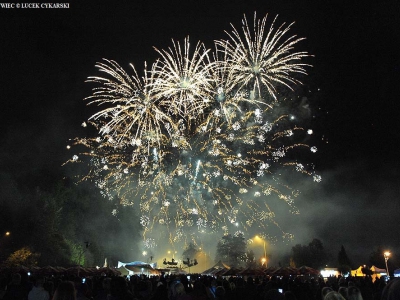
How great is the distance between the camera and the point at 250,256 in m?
69.8

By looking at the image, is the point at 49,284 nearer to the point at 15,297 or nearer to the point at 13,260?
the point at 15,297

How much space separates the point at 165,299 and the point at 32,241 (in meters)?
37.2

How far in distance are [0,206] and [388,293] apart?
40.8 m

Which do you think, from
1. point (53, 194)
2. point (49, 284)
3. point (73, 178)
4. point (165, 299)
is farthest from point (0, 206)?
point (165, 299)

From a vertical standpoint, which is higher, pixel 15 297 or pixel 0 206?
pixel 0 206

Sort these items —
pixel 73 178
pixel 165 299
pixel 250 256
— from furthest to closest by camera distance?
pixel 250 256, pixel 73 178, pixel 165 299

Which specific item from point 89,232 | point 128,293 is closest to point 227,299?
point 128,293

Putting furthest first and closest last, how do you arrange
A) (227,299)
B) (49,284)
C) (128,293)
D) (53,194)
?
(53,194)
(49,284)
(227,299)
(128,293)

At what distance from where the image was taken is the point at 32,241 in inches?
1500

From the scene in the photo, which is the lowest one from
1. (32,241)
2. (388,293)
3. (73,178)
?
(388,293)

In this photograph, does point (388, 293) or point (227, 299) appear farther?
point (227, 299)

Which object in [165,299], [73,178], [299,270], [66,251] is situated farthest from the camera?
[73,178]

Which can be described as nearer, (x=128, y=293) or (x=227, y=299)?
(x=128, y=293)

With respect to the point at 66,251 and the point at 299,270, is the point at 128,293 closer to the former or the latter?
the point at 299,270
